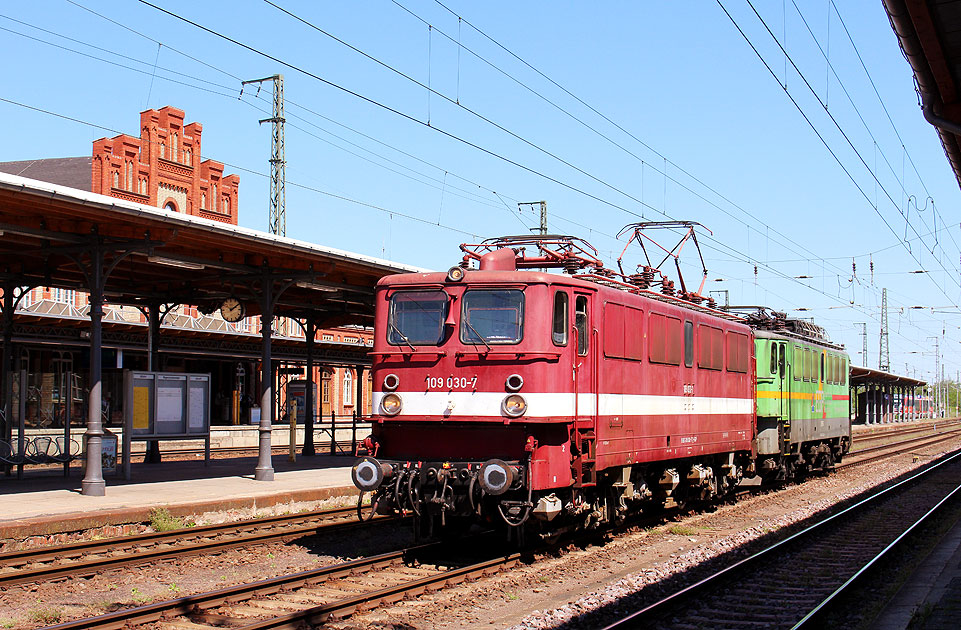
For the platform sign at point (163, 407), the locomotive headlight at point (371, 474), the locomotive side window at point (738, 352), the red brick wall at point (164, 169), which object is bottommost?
the locomotive headlight at point (371, 474)

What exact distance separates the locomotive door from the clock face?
10.6 m

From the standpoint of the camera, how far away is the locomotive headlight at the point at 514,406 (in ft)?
Answer: 35.6

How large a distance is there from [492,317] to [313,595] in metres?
3.77

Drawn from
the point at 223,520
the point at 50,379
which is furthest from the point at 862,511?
the point at 50,379

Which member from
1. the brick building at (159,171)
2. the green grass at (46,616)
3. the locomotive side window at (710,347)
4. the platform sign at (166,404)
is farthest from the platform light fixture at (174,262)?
the brick building at (159,171)

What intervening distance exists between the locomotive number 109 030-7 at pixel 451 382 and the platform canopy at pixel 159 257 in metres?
5.21

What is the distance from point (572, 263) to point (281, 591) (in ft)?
19.1

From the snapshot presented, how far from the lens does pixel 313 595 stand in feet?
31.6

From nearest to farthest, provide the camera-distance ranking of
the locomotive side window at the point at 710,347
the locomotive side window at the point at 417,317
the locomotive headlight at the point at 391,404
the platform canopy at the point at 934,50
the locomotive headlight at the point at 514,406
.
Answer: the platform canopy at the point at 934,50 → the locomotive headlight at the point at 514,406 → the locomotive headlight at the point at 391,404 → the locomotive side window at the point at 417,317 → the locomotive side window at the point at 710,347

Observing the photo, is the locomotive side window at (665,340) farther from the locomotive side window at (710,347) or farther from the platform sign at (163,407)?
the platform sign at (163,407)

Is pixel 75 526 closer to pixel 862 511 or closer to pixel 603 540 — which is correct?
pixel 603 540

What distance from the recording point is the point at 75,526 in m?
12.7

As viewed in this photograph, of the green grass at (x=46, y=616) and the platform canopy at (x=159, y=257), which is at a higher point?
the platform canopy at (x=159, y=257)

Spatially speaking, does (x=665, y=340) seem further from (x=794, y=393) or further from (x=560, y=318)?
(x=794, y=393)
